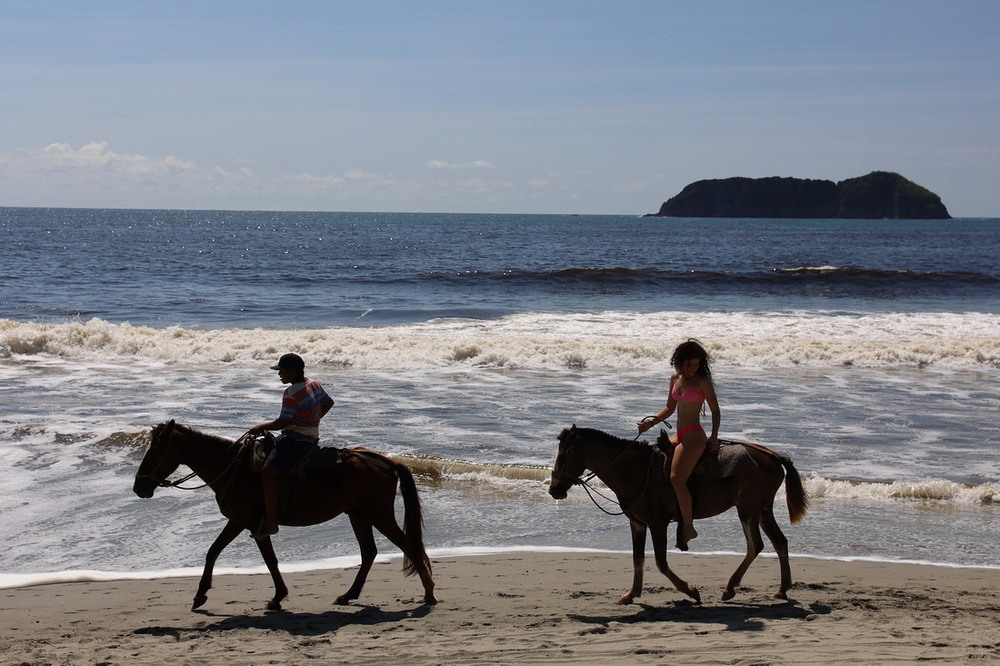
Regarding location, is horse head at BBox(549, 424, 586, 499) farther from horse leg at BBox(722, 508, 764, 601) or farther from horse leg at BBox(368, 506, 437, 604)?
horse leg at BBox(722, 508, 764, 601)

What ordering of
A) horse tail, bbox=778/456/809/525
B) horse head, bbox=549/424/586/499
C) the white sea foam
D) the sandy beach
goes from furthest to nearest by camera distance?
the white sea foam < horse tail, bbox=778/456/809/525 < horse head, bbox=549/424/586/499 < the sandy beach

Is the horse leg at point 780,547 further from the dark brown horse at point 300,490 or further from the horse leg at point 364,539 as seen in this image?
the horse leg at point 364,539

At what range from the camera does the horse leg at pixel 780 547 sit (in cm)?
693

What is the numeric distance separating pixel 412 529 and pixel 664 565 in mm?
1945

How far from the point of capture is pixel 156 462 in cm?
676

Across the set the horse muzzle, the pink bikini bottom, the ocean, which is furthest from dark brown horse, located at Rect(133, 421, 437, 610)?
the pink bikini bottom

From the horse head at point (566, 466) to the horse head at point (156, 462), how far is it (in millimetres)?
2841

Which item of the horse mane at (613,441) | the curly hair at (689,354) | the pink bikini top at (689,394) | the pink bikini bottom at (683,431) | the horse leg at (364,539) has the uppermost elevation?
the curly hair at (689,354)

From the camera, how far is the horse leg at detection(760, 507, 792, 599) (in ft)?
22.7

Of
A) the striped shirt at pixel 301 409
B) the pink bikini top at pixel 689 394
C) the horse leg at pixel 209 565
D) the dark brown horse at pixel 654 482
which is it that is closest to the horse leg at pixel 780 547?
the dark brown horse at pixel 654 482

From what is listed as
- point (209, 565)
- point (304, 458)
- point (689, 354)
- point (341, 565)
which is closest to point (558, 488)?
point (689, 354)

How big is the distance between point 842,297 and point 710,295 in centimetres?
582

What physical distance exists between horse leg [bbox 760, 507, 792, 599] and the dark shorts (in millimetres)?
3591

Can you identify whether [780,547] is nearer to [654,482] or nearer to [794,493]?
[794,493]
